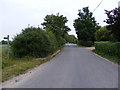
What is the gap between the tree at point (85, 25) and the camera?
204 feet

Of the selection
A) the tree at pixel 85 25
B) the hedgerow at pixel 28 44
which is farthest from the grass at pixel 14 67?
the tree at pixel 85 25

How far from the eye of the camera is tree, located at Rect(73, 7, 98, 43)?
6217cm

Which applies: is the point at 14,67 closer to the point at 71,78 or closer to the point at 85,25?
the point at 71,78

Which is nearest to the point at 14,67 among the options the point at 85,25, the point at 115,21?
the point at 115,21

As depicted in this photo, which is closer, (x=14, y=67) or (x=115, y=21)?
(x=14, y=67)

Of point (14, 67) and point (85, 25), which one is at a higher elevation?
point (85, 25)

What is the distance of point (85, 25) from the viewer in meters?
62.9

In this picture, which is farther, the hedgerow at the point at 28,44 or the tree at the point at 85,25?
the tree at the point at 85,25

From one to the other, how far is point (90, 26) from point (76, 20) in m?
6.57

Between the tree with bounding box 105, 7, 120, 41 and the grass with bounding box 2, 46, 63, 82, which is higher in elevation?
the tree with bounding box 105, 7, 120, 41

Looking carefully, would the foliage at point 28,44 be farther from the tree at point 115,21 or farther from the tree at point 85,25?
Result: the tree at point 85,25

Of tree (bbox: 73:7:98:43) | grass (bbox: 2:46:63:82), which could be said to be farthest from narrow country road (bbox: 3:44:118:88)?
tree (bbox: 73:7:98:43)

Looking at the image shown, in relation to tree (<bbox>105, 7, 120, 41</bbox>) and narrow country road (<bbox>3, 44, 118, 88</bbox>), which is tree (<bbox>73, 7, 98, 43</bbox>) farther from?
narrow country road (<bbox>3, 44, 118, 88</bbox>)

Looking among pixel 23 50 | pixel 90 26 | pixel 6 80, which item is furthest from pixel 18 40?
pixel 90 26
